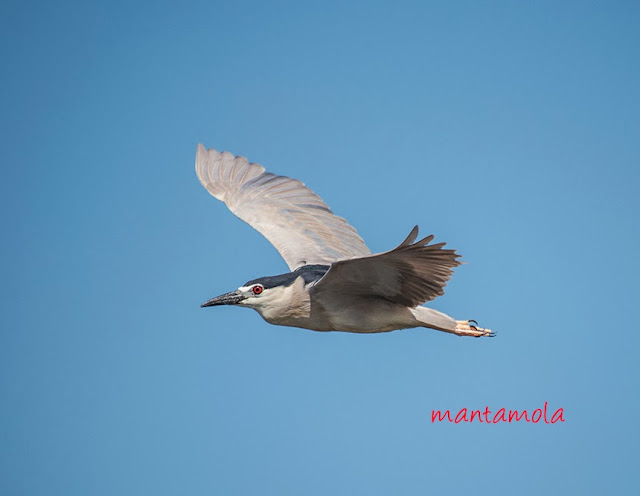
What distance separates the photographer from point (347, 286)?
25.8 feet

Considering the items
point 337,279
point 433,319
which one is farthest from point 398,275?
point 433,319

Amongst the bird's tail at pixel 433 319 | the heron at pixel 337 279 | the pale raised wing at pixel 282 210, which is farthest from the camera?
the pale raised wing at pixel 282 210

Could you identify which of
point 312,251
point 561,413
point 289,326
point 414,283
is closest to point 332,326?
point 289,326

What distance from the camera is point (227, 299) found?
8438 millimetres

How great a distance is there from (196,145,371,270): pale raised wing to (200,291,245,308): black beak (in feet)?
4.40

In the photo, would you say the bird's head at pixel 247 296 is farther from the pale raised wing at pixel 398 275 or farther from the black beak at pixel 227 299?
the pale raised wing at pixel 398 275

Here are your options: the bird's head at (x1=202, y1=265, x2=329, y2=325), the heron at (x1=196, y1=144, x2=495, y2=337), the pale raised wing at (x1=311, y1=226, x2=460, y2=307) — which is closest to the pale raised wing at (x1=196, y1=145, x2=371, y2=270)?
the heron at (x1=196, y1=144, x2=495, y2=337)

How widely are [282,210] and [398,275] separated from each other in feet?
11.4

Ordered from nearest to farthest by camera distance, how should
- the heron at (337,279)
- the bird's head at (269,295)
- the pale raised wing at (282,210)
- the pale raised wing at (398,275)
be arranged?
1. the pale raised wing at (398,275)
2. the heron at (337,279)
3. the bird's head at (269,295)
4. the pale raised wing at (282,210)

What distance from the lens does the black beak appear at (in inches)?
331

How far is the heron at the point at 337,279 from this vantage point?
734 cm

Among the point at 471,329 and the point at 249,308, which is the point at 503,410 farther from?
the point at 249,308

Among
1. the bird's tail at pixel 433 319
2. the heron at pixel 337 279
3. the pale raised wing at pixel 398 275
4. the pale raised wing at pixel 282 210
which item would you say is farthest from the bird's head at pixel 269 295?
the pale raised wing at pixel 282 210

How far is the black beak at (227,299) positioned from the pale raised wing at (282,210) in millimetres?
1342
